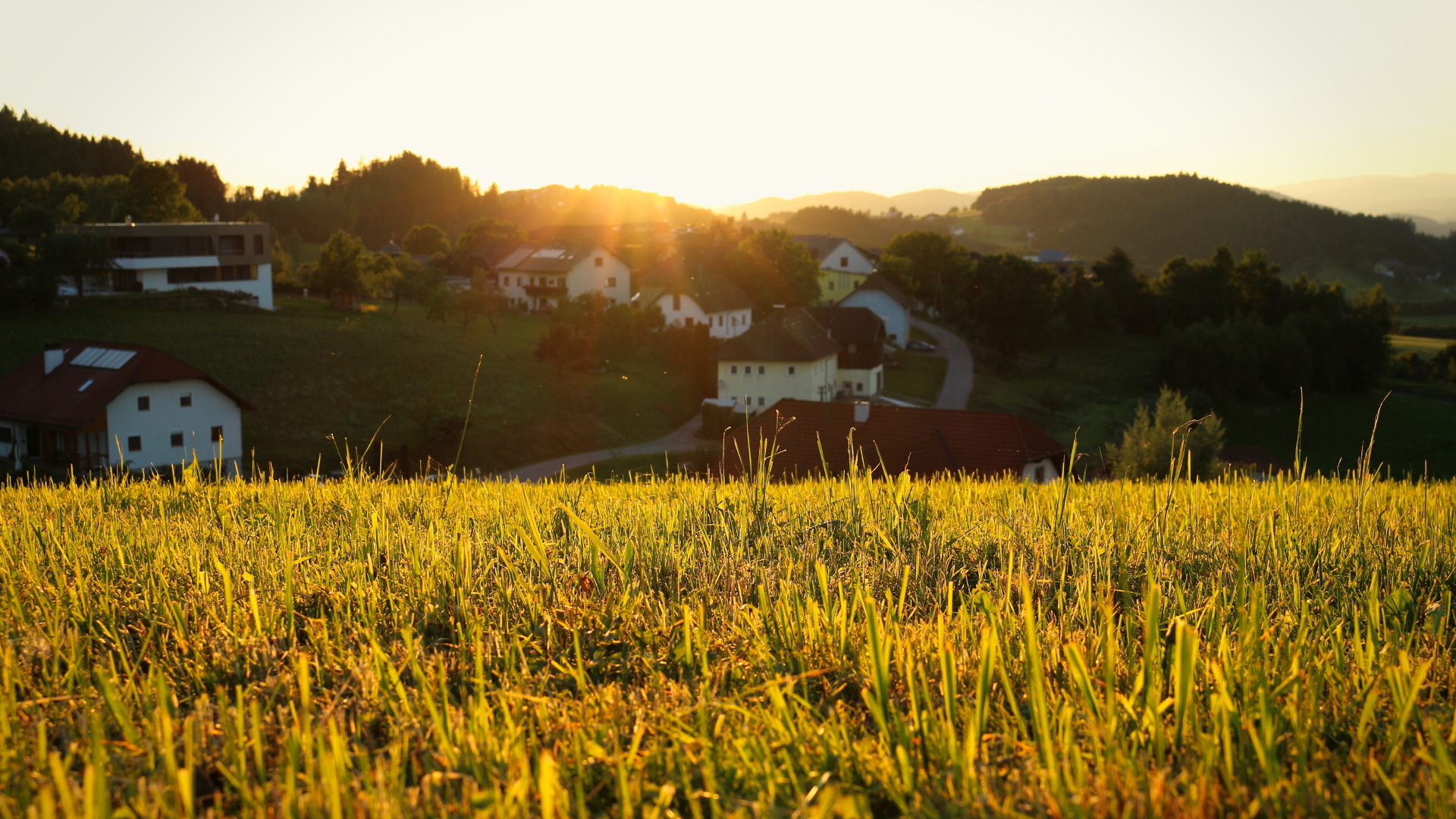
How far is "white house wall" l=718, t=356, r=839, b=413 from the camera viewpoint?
145 ft

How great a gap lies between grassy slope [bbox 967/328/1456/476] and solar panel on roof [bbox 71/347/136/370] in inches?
1390

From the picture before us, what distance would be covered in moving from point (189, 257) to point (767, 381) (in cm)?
3657

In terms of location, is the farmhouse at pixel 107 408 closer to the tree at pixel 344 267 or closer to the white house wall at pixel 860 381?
the tree at pixel 344 267

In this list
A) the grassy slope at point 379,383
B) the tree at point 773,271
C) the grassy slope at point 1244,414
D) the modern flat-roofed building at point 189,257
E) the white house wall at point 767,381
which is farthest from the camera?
the tree at point 773,271

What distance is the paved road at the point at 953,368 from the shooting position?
4803cm

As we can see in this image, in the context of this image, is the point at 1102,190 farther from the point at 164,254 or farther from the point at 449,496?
the point at 449,496

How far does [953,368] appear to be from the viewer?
56906mm

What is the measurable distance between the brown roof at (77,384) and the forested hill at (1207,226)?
127 meters

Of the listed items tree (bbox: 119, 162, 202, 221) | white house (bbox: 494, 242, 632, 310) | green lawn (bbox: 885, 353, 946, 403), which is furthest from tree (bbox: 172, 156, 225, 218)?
green lawn (bbox: 885, 353, 946, 403)

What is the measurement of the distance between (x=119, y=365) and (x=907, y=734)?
33.9m

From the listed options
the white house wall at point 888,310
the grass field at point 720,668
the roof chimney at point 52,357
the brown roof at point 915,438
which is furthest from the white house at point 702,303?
the grass field at point 720,668

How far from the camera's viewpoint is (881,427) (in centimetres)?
2309

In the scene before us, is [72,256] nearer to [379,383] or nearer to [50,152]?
[379,383]

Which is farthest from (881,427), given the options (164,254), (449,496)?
(164,254)
